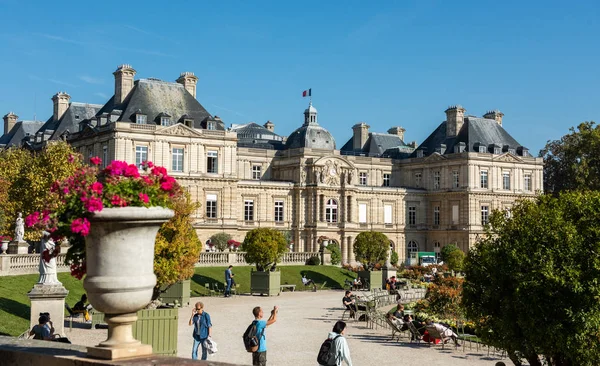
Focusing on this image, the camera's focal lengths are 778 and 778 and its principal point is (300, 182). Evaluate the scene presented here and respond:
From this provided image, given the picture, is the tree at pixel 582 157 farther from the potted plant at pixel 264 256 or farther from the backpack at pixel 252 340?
the backpack at pixel 252 340

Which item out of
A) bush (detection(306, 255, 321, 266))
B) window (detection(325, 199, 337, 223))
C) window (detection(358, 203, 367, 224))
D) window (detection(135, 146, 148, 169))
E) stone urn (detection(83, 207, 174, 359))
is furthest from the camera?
window (detection(358, 203, 367, 224))

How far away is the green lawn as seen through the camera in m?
23.9

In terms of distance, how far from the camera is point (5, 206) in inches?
1783

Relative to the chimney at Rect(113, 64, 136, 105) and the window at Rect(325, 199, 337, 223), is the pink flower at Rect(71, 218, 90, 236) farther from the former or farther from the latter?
the window at Rect(325, 199, 337, 223)

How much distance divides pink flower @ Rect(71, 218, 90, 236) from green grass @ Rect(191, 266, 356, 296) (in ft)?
101

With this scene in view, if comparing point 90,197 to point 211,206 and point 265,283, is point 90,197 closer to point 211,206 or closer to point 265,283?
point 265,283

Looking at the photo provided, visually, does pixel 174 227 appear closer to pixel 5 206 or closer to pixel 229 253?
pixel 229 253

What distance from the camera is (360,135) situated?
81438 mm

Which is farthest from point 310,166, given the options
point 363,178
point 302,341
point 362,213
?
point 302,341

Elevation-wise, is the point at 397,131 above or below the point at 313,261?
above

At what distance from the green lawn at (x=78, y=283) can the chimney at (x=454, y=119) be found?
2857 centimetres

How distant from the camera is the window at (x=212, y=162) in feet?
190

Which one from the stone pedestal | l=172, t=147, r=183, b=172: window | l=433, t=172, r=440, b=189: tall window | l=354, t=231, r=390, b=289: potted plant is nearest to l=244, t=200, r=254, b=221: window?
l=172, t=147, r=183, b=172: window

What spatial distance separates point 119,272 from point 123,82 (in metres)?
53.1
